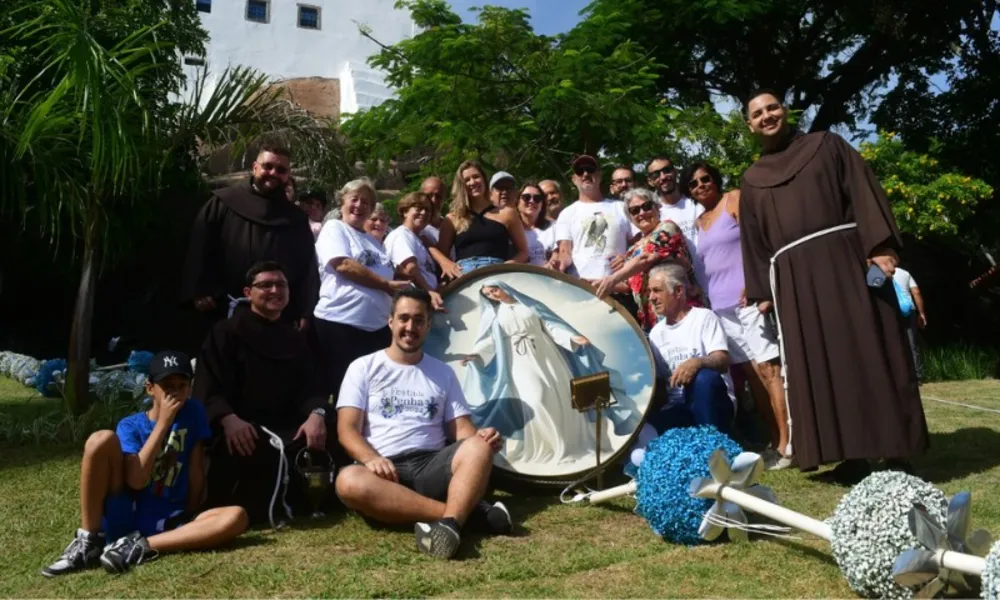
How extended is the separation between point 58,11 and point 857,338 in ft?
18.0

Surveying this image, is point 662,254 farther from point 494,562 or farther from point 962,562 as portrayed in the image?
point 962,562

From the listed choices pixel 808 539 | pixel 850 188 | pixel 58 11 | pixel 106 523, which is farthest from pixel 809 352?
pixel 58 11

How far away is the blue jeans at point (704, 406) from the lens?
5.58 metres

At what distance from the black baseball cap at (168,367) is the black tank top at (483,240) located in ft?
7.43

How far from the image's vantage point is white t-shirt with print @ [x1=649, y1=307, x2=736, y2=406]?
576 cm

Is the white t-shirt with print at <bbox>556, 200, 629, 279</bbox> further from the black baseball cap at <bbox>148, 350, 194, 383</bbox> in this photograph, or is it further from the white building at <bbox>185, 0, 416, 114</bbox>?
the white building at <bbox>185, 0, 416, 114</bbox>

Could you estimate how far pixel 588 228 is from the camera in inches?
257

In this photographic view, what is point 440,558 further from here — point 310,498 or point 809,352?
point 809,352

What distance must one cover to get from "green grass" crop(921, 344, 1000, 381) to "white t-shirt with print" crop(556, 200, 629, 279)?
7.81 m

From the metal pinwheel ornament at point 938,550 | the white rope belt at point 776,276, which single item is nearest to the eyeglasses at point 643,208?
the white rope belt at point 776,276

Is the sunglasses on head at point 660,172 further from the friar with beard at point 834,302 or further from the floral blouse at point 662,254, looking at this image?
the friar with beard at point 834,302

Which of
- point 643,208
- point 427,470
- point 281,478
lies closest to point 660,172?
point 643,208

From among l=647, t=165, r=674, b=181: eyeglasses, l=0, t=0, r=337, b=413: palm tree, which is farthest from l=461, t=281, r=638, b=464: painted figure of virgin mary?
l=0, t=0, r=337, b=413: palm tree

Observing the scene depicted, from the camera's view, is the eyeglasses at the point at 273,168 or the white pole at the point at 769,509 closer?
the white pole at the point at 769,509
